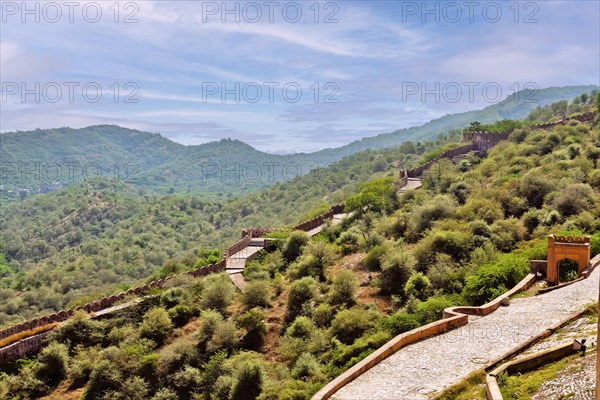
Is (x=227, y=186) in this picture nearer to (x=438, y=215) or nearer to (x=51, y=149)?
(x=51, y=149)

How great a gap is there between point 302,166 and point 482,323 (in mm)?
162199

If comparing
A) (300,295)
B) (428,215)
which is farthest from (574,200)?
(300,295)

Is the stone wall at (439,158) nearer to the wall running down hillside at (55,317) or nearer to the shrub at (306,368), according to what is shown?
the wall running down hillside at (55,317)

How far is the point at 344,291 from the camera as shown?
2106cm

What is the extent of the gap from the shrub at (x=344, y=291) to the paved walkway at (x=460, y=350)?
7169 millimetres

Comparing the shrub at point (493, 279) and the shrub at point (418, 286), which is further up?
the shrub at point (493, 279)

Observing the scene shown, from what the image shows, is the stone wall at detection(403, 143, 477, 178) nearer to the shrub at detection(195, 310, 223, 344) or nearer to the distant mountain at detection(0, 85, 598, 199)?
the shrub at detection(195, 310, 223, 344)

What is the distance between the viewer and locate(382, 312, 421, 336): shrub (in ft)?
48.5

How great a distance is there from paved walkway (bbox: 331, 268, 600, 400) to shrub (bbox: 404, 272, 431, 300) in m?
4.09

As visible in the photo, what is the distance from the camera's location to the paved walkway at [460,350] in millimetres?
10453

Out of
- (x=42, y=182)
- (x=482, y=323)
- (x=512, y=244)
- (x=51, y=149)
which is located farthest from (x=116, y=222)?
(x=51, y=149)

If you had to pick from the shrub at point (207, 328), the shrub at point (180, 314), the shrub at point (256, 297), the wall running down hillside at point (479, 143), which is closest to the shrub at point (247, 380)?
the shrub at point (207, 328)

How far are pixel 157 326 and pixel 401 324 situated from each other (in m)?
11.3

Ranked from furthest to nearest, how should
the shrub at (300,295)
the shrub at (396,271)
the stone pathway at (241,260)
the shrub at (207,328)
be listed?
the stone pathway at (241,260) → the shrub at (300,295) → the shrub at (396,271) → the shrub at (207,328)
